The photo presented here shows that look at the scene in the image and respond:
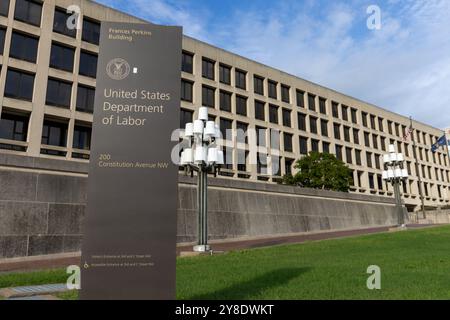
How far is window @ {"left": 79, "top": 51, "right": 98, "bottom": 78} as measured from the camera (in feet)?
120

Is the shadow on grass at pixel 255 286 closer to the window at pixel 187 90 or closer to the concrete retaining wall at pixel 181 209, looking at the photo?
the concrete retaining wall at pixel 181 209

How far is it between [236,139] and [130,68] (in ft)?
132

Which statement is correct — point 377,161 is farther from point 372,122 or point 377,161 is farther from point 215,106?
point 215,106

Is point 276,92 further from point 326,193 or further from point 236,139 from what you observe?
point 326,193

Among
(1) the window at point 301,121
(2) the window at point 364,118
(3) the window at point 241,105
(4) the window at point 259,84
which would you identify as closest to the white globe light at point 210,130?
(3) the window at point 241,105

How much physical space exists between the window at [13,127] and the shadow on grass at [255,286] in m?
29.3

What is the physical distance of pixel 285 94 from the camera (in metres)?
54.7

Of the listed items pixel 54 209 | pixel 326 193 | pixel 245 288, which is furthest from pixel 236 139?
pixel 245 288

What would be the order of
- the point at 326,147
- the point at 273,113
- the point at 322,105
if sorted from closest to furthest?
the point at 273,113, the point at 326,147, the point at 322,105

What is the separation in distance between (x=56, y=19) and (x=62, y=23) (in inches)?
22.7

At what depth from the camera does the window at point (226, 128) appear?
150 feet

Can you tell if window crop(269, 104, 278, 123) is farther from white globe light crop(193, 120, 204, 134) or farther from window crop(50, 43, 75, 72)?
white globe light crop(193, 120, 204, 134)

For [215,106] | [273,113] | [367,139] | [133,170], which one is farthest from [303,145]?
[133,170]
